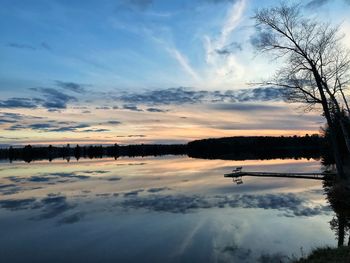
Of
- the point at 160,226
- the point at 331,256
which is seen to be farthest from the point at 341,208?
the point at 331,256

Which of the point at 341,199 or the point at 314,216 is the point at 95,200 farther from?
the point at 341,199

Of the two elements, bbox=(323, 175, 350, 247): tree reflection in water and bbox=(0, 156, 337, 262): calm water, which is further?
bbox=(323, 175, 350, 247): tree reflection in water

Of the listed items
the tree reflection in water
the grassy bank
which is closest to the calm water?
the tree reflection in water

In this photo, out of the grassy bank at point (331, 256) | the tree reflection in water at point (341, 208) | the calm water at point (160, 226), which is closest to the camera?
the grassy bank at point (331, 256)

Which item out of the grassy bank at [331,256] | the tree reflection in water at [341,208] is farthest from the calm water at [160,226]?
the grassy bank at [331,256]

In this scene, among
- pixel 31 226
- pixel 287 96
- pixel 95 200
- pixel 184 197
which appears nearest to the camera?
pixel 31 226

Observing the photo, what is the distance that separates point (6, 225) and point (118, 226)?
6.11m

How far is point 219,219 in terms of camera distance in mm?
21625

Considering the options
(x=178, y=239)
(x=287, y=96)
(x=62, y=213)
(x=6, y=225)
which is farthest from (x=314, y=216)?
(x=6, y=225)

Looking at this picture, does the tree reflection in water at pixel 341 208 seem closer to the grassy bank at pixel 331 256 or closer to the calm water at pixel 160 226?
the calm water at pixel 160 226

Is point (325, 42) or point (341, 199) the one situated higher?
point (325, 42)

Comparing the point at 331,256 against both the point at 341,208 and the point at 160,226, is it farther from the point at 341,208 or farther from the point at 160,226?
the point at 341,208

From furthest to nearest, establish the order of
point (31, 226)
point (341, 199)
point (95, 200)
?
point (95, 200) → point (341, 199) → point (31, 226)

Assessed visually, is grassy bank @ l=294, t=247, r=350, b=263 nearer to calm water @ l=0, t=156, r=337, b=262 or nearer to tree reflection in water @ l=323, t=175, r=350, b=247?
calm water @ l=0, t=156, r=337, b=262
